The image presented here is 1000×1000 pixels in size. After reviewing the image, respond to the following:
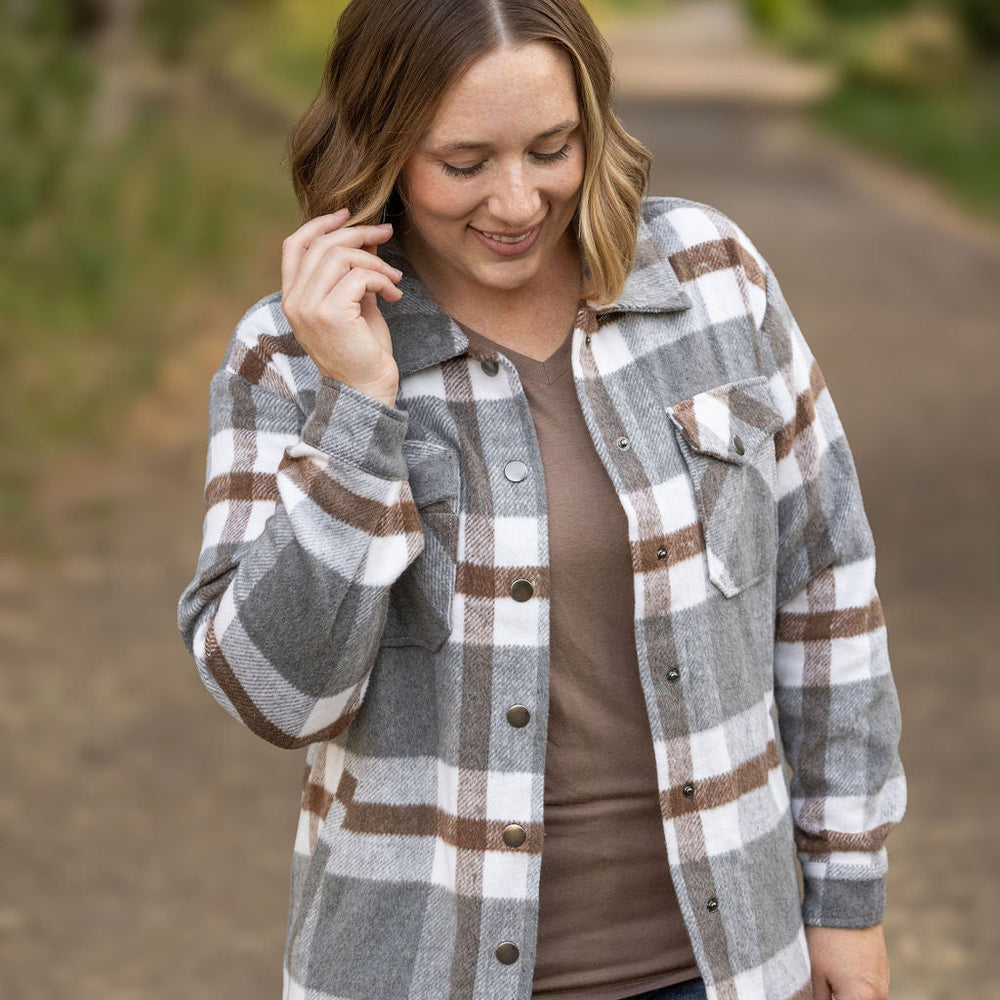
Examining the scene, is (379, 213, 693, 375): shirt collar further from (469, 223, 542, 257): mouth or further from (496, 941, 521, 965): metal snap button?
(496, 941, 521, 965): metal snap button

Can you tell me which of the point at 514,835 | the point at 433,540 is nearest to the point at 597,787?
the point at 514,835

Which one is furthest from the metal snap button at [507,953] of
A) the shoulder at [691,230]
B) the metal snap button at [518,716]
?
the shoulder at [691,230]

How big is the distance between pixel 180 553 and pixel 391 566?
16.4 feet

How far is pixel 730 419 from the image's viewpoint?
1.83m

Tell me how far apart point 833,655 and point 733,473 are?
11.1 inches

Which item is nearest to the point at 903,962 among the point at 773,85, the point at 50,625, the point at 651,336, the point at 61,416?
the point at 651,336

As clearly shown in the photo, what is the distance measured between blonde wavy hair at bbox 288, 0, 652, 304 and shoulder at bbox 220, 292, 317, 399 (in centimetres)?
16

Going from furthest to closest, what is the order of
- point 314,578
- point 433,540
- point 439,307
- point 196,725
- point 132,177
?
point 132,177, point 196,725, point 439,307, point 433,540, point 314,578

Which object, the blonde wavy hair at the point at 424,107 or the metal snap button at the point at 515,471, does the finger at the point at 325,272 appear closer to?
the blonde wavy hair at the point at 424,107

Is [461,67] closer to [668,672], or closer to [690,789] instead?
[668,672]

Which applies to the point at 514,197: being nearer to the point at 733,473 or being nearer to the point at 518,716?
the point at 733,473

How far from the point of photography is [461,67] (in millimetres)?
1711

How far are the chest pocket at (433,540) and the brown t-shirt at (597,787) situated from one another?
0.37 ft

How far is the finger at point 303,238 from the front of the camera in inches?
69.8
